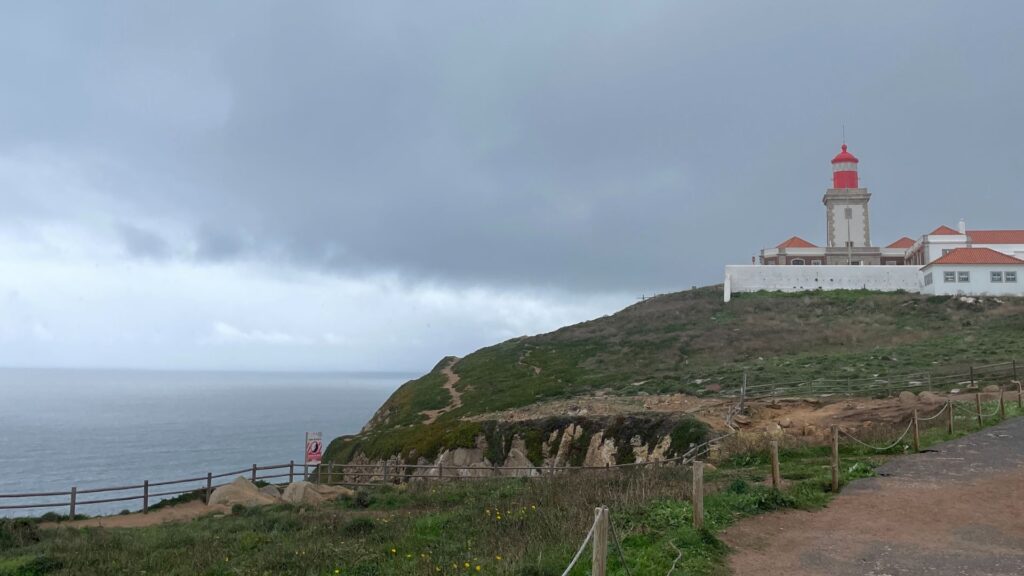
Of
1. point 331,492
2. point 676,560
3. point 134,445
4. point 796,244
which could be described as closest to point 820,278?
point 796,244

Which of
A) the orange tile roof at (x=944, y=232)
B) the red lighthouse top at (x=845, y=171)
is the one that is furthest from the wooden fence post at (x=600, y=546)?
the red lighthouse top at (x=845, y=171)

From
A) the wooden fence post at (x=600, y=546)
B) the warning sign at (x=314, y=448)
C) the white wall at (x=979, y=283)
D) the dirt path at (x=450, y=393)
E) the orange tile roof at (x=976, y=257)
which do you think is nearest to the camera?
the wooden fence post at (x=600, y=546)

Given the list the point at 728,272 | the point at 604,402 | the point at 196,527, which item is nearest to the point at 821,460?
the point at 196,527

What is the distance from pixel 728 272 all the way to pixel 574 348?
69.7ft

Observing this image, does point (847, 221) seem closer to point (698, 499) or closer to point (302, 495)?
point (302, 495)

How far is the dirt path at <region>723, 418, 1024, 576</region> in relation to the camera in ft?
28.8

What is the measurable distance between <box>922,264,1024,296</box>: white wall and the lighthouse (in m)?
12.7

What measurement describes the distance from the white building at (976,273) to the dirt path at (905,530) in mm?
55027

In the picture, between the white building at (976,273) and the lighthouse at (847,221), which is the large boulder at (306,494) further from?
the lighthouse at (847,221)

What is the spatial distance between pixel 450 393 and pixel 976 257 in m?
49.5

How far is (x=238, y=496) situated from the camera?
23.1 metres

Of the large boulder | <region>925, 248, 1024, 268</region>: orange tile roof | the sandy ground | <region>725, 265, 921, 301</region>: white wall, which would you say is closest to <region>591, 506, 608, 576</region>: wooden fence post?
the large boulder

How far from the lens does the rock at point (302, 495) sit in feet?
71.8

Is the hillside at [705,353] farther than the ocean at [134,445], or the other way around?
the ocean at [134,445]
